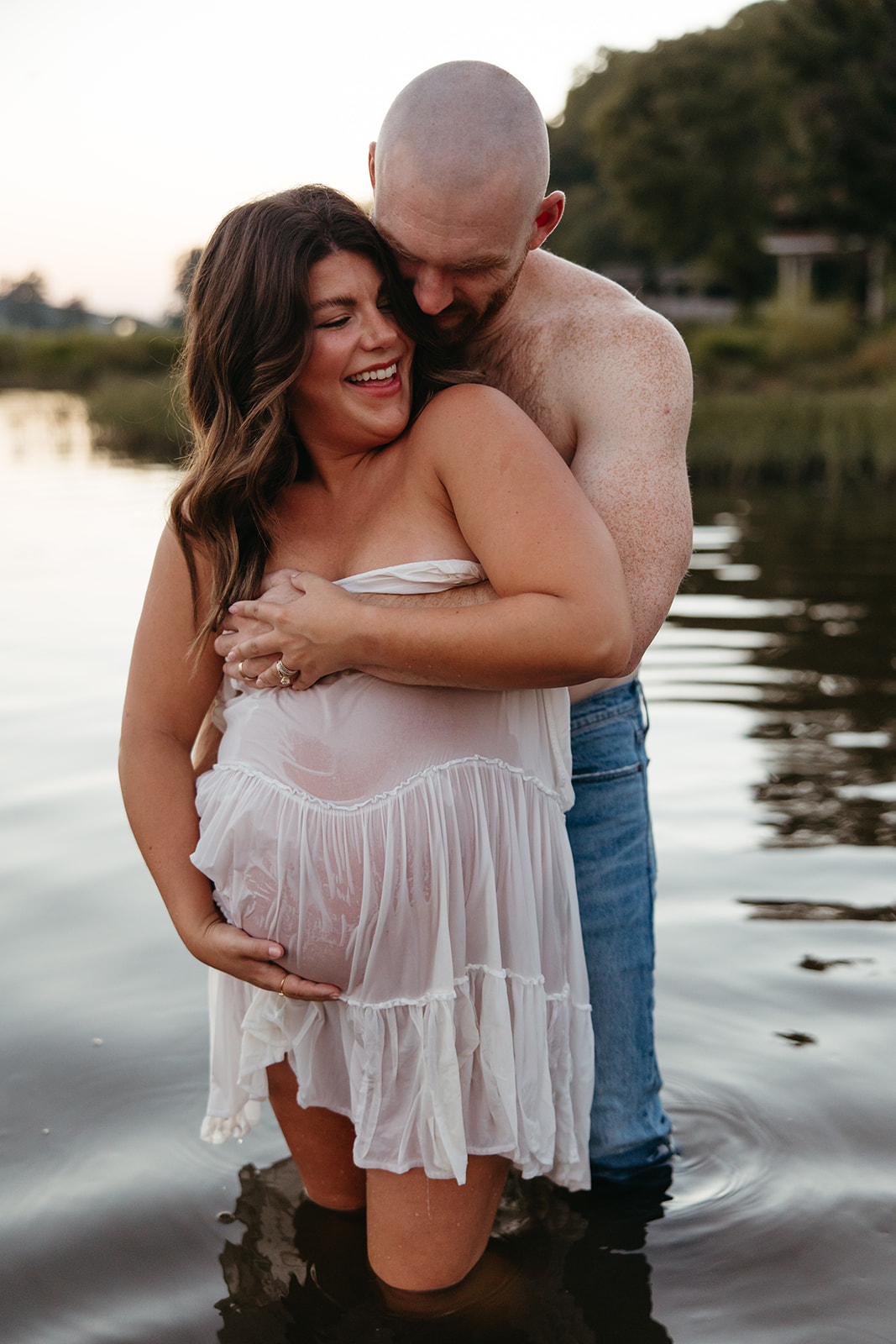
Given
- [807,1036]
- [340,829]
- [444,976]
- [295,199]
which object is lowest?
[807,1036]

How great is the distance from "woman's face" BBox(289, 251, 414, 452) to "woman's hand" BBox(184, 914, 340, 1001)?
3.34 ft

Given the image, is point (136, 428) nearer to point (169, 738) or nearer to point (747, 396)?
point (747, 396)

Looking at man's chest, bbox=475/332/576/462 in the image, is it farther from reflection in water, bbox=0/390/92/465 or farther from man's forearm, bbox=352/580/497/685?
reflection in water, bbox=0/390/92/465

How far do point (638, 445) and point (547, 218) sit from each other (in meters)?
0.56

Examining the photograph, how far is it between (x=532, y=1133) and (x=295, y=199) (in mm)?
1893

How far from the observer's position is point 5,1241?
315 cm

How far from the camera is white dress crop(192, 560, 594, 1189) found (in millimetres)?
2367

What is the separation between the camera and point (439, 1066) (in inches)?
95.6

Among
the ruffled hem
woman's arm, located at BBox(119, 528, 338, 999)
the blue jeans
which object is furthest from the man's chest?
the ruffled hem

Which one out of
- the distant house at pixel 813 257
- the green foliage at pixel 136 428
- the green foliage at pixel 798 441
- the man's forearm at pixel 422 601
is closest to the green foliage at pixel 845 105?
the distant house at pixel 813 257

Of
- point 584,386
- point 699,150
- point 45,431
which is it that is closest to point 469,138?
point 584,386

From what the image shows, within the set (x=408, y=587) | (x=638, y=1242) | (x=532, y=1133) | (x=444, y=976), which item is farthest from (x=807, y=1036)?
(x=408, y=587)

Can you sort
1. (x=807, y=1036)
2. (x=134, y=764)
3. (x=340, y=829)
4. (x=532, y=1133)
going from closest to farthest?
(x=340, y=829) → (x=532, y=1133) → (x=134, y=764) → (x=807, y=1036)

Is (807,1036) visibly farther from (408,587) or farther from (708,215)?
(708,215)
